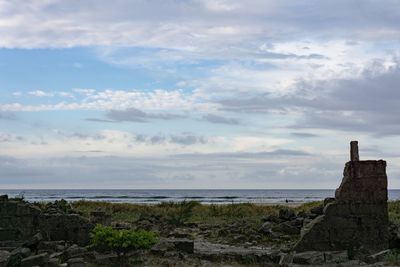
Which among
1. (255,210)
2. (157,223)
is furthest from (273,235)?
(255,210)

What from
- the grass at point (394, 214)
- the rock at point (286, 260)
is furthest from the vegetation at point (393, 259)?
the grass at point (394, 214)

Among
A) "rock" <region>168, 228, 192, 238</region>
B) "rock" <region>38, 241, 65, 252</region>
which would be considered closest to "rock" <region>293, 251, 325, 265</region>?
"rock" <region>38, 241, 65, 252</region>

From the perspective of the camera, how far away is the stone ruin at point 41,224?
61.8 ft

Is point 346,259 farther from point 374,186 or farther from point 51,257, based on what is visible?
point 51,257

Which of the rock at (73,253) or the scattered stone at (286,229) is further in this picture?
the scattered stone at (286,229)

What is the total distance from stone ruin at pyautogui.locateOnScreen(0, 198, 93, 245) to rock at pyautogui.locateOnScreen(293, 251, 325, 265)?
660 cm

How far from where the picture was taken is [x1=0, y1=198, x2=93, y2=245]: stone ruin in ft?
61.8

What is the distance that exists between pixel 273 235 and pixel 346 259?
6308mm

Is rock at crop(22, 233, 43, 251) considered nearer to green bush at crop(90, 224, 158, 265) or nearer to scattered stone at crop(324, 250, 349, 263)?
green bush at crop(90, 224, 158, 265)

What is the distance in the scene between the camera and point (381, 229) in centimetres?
1797

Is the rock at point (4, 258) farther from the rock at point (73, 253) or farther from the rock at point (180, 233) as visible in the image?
the rock at point (180, 233)

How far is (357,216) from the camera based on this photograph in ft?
59.2

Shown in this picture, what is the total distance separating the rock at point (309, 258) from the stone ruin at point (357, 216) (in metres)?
1.40

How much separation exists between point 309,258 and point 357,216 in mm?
2697
